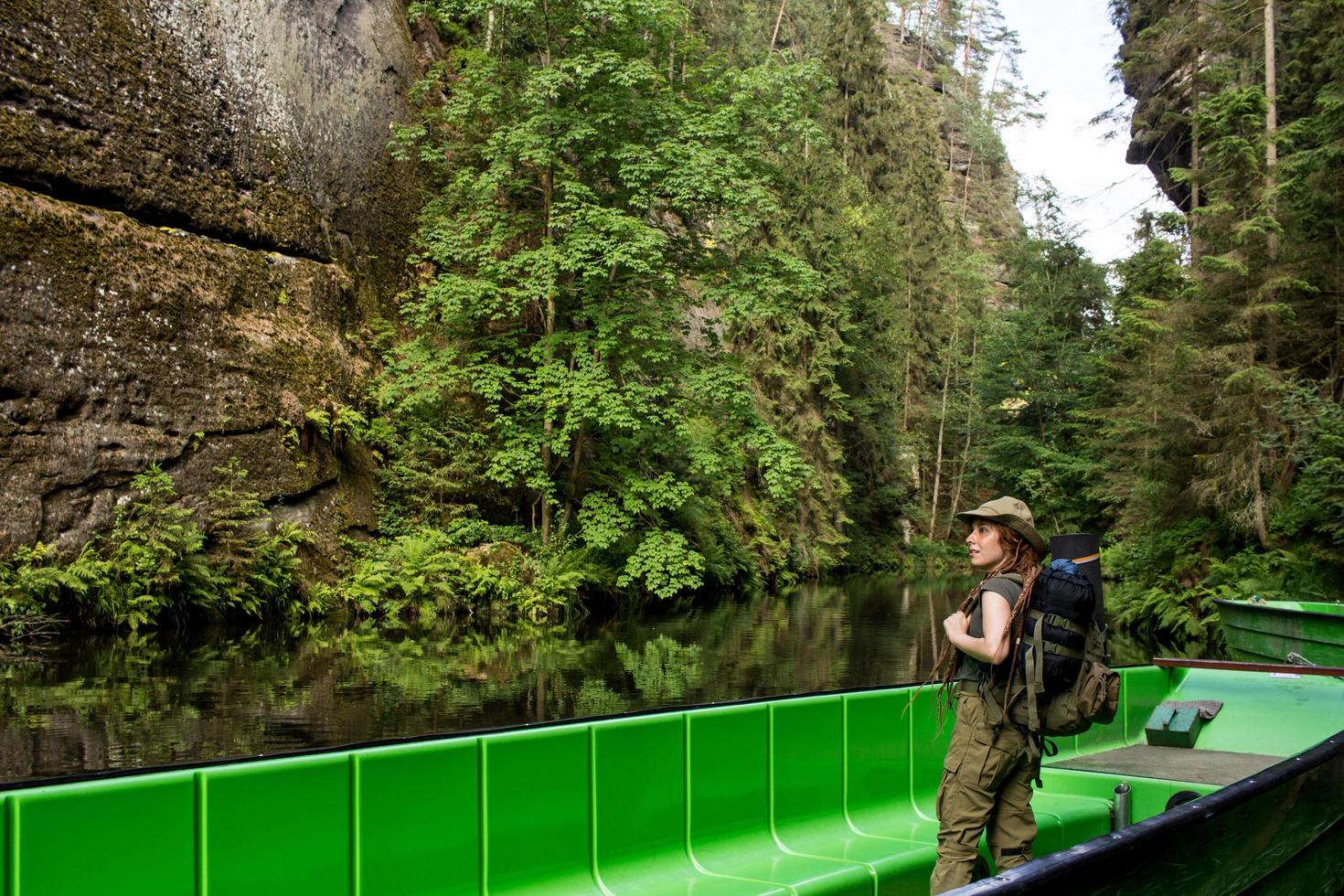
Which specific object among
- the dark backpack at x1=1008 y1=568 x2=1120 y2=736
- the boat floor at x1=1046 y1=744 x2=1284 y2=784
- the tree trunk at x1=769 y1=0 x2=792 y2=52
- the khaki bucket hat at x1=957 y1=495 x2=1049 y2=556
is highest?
the tree trunk at x1=769 y1=0 x2=792 y2=52

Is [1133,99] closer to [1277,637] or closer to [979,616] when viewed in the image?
[1277,637]

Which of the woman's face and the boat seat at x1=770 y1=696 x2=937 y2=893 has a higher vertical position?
the woman's face

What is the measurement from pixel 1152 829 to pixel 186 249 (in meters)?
18.9

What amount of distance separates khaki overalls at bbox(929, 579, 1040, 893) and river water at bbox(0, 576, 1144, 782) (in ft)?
6.74

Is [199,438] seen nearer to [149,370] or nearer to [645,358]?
[149,370]

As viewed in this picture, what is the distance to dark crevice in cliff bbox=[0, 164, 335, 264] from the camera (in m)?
16.6

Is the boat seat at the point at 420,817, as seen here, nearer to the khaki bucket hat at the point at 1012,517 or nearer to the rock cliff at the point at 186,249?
the khaki bucket hat at the point at 1012,517

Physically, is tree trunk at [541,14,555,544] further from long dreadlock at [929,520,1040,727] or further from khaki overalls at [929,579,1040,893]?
khaki overalls at [929,579,1040,893]

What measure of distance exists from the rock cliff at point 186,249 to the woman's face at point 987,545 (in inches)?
576

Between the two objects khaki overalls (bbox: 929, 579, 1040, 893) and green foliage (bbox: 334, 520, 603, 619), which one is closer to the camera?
khaki overalls (bbox: 929, 579, 1040, 893)

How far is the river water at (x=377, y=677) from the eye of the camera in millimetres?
8680

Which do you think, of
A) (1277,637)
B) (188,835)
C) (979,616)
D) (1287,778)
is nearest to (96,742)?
(188,835)

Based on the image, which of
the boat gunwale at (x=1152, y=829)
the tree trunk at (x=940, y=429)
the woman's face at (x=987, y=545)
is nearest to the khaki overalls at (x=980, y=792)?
the woman's face at (x=987, y=545)

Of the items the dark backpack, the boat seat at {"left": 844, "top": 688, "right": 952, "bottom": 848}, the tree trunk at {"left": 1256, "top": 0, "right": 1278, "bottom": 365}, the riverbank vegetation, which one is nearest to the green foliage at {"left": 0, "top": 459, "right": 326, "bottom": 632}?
the riverbank vegetation
